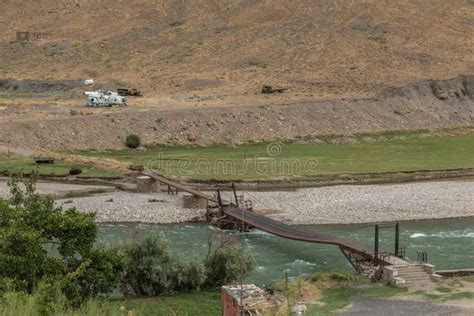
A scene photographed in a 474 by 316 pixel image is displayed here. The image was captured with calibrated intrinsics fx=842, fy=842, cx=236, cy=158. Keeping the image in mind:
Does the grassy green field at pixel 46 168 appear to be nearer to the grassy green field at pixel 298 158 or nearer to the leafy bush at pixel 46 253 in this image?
the grassy green field at pixel 298 158

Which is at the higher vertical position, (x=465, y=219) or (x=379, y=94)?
(x=379, y=94)

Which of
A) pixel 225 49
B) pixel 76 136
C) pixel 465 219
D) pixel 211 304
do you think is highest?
pixel 225 49

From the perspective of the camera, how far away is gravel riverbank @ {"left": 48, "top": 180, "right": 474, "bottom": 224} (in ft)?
151

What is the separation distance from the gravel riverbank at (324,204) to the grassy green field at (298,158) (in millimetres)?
4949

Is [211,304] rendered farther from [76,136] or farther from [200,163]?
[76,136]

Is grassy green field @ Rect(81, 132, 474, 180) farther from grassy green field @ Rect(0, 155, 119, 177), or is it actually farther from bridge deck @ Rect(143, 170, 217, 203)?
grassy green field @ Rect(0, 155, 119, 177)

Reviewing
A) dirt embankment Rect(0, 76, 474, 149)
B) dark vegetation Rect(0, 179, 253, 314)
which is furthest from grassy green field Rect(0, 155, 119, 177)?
dark vegetation Rect(0, 179, 253, 314)

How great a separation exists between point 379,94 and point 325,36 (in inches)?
853

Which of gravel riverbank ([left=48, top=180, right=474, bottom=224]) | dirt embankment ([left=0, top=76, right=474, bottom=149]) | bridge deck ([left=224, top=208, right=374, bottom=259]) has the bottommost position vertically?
bridge deck ([left=224, top=208, right=374, bottom=259])

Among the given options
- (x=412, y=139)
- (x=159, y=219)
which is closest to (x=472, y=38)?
(x=412, y=139)

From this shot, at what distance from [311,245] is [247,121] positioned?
39.9m

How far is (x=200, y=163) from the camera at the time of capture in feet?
204

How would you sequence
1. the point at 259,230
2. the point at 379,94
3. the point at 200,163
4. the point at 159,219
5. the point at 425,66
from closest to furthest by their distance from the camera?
the point at 259,230 → the point at 159,219 → the point at 200,163 → the point at 379,94 → the point at 425,66

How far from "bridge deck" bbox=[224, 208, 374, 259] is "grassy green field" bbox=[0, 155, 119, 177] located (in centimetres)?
1563
